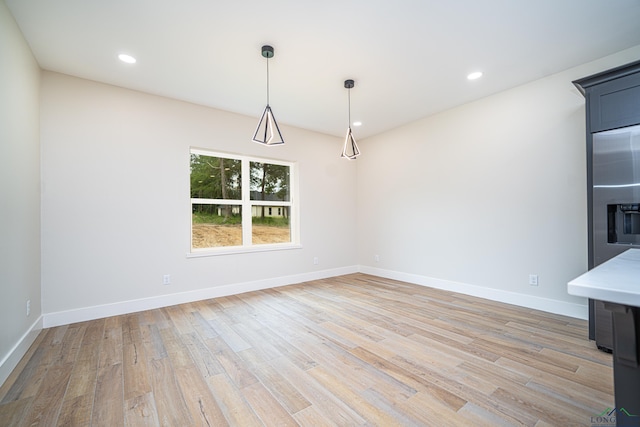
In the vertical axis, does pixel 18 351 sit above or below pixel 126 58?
below

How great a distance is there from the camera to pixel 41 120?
295 cm

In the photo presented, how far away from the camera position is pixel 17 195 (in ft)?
7.61

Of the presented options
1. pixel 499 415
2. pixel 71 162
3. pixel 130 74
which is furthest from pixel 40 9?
pixel 499 415

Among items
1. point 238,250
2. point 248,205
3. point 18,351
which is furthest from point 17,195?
point 248,205

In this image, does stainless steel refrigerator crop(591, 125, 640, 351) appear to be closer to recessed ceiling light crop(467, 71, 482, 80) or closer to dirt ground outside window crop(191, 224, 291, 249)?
recessed ceiling light crop(467, 71, 482, 80)

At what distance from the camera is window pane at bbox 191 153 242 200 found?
3998 millimetres

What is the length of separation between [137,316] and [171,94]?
9.44 feet

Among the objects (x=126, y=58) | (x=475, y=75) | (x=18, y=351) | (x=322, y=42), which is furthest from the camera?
(x=475, y=75)

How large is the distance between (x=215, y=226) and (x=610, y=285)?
13.9ft

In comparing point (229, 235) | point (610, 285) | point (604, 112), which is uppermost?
point (604, 112)

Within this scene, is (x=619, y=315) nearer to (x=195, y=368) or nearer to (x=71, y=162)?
(x=195, y=368)

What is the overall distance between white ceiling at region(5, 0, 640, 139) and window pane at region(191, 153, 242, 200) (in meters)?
0.94

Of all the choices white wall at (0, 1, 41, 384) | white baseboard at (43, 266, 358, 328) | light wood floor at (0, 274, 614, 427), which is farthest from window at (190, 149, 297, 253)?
white wall at (0, 1, 41, 384)

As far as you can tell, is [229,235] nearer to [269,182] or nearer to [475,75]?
[269,182]
